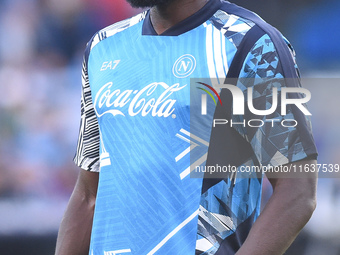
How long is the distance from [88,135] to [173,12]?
1.72ft

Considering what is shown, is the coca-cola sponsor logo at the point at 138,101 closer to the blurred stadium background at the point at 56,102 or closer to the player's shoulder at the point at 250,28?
the player's shoulder at the point at 250,28

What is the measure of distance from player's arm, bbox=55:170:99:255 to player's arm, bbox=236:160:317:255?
2.31 feet

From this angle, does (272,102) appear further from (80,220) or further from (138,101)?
(80,220)

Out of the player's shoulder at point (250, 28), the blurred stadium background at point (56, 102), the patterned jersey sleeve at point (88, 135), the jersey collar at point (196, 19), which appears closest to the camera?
the player's shoulder at point (250, 28)

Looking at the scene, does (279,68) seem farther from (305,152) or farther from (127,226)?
(127,226)

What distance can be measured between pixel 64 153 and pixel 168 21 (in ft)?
9.39

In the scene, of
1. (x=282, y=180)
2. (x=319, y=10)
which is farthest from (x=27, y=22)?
(x=282, y=180)

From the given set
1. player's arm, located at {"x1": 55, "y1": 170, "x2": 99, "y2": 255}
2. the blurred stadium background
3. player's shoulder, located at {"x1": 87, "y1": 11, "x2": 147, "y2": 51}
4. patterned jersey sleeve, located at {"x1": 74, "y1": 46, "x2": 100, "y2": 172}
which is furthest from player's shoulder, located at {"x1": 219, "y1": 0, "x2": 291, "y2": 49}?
the blurred stadium background

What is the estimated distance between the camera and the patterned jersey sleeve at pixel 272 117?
5.70 feet

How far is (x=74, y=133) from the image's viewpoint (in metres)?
4.78

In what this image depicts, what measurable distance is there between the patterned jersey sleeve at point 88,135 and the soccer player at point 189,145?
0.06 m

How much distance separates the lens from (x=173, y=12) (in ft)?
6.75

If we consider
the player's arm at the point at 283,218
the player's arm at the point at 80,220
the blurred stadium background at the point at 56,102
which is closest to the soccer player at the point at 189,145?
the player's arm at the point at 283,218

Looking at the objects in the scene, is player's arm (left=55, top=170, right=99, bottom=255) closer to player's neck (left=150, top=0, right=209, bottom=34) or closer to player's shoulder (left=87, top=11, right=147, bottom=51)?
Answer: player's shoulder (left=87, top=11, right=147, bottom=51)
